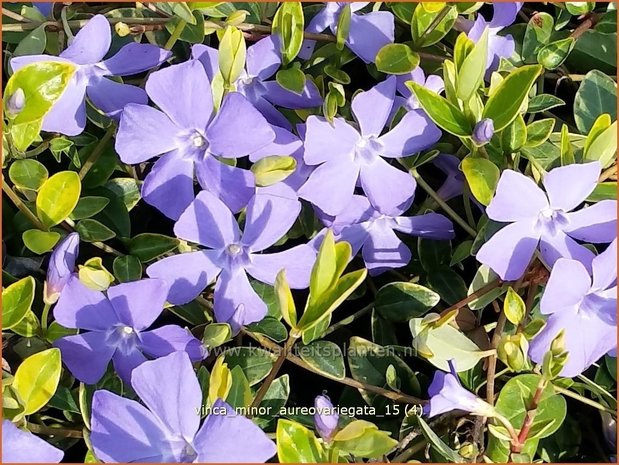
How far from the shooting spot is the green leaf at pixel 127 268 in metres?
1.00

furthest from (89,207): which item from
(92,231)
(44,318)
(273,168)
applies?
(273,168)

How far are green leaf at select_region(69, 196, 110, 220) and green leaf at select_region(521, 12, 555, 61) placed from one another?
60cm

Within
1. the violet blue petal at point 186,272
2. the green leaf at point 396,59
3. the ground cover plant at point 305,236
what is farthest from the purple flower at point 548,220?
the violet blue petal at point 186,272

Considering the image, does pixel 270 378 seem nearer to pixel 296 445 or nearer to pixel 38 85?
pixel 296 445

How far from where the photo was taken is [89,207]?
3.30ft

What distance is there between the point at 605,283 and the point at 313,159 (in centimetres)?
37

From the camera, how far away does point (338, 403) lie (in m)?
1.04

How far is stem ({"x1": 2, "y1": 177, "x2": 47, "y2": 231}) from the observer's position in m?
0.95

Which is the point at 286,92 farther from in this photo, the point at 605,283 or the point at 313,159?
the point at 605,283

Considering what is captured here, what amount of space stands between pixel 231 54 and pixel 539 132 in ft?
1.29

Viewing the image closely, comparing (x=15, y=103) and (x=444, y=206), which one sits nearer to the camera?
(x=15, y=103)

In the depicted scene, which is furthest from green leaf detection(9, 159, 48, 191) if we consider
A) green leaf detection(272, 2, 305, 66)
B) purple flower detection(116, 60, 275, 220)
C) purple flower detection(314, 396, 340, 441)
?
purple flower detection(314, 396, 340, 441)

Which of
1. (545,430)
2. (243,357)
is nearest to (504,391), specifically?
(545,430)

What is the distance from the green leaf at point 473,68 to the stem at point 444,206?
0.18 metres
